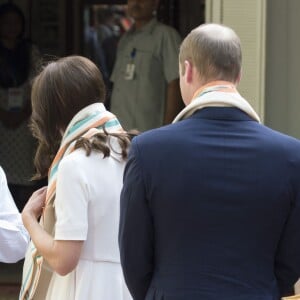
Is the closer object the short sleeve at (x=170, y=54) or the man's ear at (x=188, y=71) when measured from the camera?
the man's ear at (x=188, y=71)

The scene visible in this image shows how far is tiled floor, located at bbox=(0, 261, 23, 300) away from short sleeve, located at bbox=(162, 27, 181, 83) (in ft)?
6.04

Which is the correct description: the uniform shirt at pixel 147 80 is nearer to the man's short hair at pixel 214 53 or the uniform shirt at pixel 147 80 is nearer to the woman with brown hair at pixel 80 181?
the woman with brown hair at pixel 80 181

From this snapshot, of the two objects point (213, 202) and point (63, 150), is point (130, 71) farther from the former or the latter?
point (213, 202)

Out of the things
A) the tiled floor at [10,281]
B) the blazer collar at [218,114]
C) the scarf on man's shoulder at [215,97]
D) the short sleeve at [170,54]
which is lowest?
the tiled floor at [10,281]

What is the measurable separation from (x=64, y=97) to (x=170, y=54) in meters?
3.47

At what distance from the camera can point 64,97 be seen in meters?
3.04

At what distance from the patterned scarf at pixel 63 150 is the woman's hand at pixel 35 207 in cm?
3

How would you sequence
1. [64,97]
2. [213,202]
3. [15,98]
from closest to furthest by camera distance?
1. [213,202]
2. [64,97]
3. [15,98]

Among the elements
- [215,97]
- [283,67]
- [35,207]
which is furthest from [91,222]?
[283,67]

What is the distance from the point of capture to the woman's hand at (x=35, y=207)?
3.09 m

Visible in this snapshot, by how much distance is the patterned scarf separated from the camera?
3045mm

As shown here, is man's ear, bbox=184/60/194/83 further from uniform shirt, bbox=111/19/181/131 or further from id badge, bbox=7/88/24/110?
id badge, bbox=7/88/24/110

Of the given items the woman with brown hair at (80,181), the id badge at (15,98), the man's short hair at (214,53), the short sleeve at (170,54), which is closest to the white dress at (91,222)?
the woman with brown hair at (80,181)

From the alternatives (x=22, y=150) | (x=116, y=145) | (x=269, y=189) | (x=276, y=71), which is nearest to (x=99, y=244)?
(x=116, y=145)
